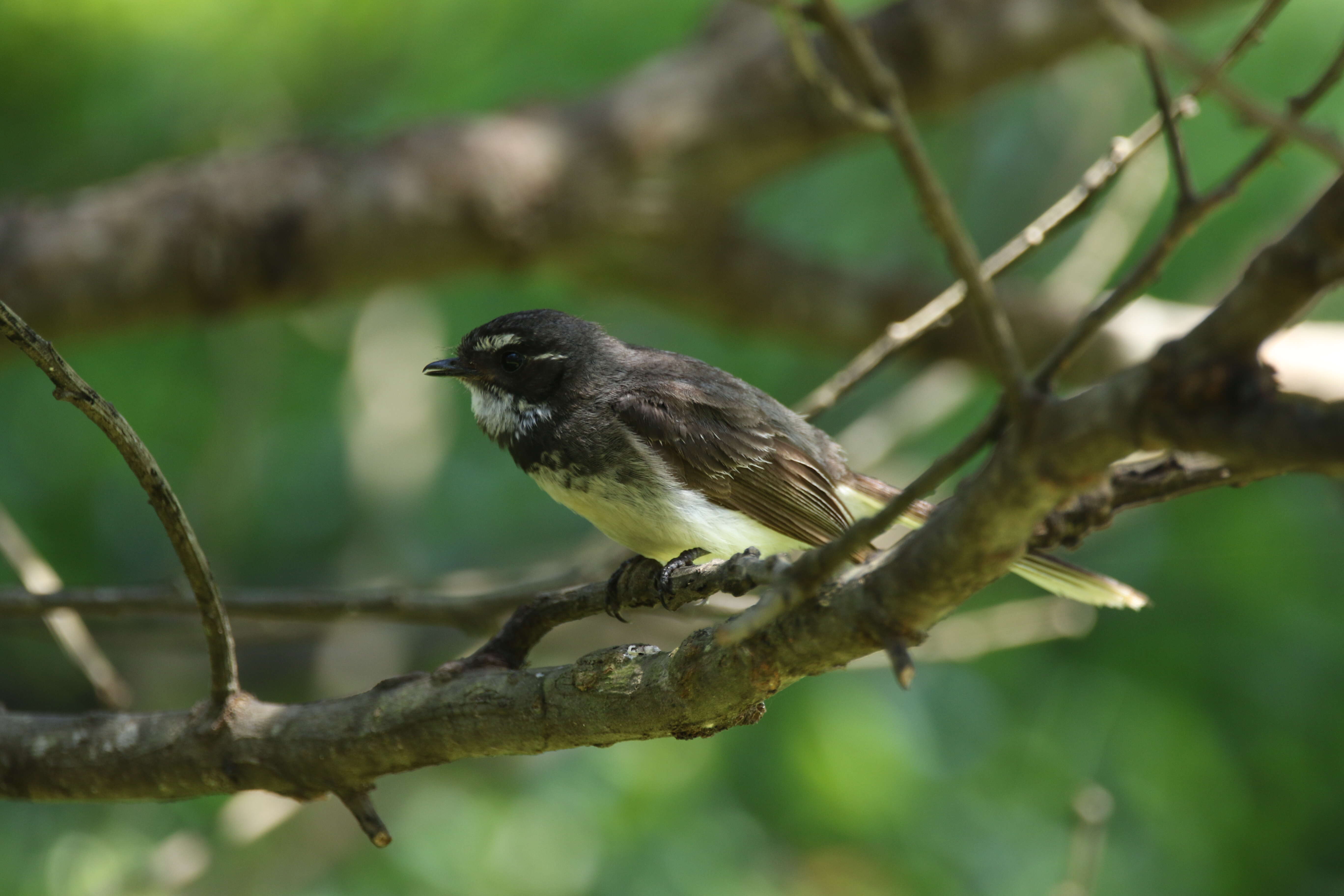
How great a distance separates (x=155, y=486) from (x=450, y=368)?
2416 mm

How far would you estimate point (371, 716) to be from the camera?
123 inches

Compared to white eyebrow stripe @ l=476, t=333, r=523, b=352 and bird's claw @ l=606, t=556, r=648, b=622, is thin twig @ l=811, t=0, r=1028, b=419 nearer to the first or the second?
bird's claw @ l=606, t=556, r=648, b=622

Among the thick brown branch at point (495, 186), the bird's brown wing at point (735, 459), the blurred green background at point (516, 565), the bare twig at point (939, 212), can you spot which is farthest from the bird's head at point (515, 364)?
the bare twig at point (939, 212)

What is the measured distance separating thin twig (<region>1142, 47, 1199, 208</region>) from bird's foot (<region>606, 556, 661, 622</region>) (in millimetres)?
2034

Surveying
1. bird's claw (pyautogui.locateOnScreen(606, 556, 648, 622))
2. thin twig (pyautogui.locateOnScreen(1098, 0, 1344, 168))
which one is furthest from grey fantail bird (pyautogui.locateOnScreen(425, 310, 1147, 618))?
thin twig (pyautogui.locateOnScreen(1098, 0, 1344, 168))

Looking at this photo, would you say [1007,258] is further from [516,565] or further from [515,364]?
[516,565]

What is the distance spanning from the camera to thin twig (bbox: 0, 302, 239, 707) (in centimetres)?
232

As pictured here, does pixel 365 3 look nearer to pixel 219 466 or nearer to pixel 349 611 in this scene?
pixel 219 466

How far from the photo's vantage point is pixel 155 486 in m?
2.59

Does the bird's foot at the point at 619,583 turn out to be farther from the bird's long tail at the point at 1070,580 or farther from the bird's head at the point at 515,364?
the bird's head at the point at 515,364

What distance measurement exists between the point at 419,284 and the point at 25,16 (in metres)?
2.44

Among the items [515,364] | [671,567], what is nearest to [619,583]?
A: [671,567]

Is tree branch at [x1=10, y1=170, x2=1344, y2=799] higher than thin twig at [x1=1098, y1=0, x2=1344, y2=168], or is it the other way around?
thin twig at [x1=1098, y1=0, x2=1344, y2=168]

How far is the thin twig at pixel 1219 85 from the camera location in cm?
155
